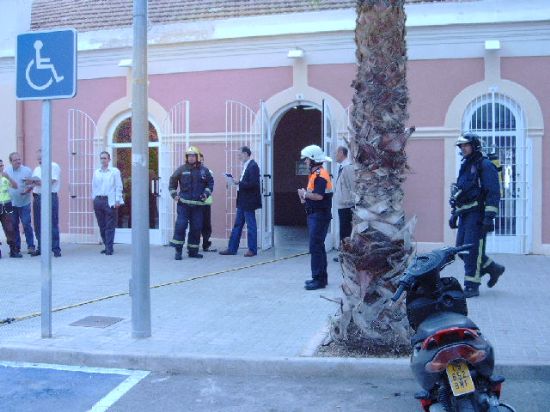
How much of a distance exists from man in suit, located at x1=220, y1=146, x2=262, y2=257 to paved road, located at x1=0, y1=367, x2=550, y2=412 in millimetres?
6437

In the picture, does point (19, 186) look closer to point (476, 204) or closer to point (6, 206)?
point (6, 206)

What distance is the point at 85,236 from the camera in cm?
1484

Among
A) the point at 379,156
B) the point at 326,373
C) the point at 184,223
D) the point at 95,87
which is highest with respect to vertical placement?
the point at 95,87

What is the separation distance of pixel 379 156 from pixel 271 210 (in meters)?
7.27

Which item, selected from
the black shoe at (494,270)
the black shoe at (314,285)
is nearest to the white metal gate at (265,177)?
the black shoe at (314,285)

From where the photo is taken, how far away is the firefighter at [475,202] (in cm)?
838

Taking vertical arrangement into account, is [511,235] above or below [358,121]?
below

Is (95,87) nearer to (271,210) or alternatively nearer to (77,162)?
(77,162)

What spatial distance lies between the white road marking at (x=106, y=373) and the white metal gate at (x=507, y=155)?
320 inches

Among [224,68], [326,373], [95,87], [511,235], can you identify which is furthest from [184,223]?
[326,373]

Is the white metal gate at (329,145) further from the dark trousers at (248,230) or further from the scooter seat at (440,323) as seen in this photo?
the scooter seat at (440,323)

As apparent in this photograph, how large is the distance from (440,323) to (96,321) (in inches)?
179

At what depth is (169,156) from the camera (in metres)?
14.2

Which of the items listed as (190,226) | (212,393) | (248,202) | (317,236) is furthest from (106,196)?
(212,393)
